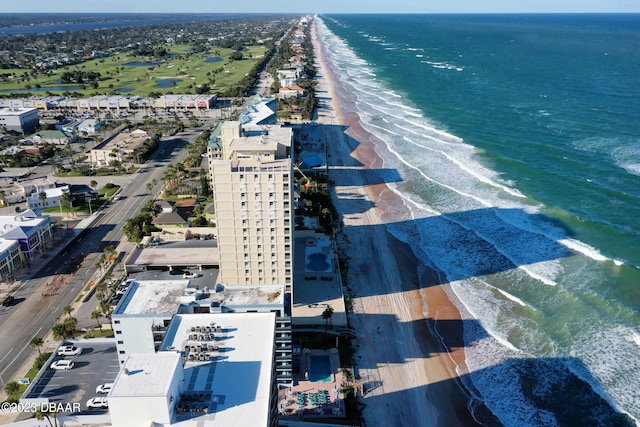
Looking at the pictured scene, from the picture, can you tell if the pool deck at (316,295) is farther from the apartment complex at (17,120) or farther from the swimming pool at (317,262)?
the apartment complex at (17,120)

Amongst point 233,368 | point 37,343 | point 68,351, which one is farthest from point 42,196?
point 233,368

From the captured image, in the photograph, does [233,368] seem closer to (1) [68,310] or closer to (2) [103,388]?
(2) [103,388]

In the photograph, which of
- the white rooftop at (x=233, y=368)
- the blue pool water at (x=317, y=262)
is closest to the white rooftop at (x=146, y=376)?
the white rooftop at (x=233, y=368)

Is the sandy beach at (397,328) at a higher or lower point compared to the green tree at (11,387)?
lower

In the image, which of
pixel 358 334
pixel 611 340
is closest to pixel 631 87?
pixel 611 340

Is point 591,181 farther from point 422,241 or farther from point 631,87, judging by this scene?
point 631,87
